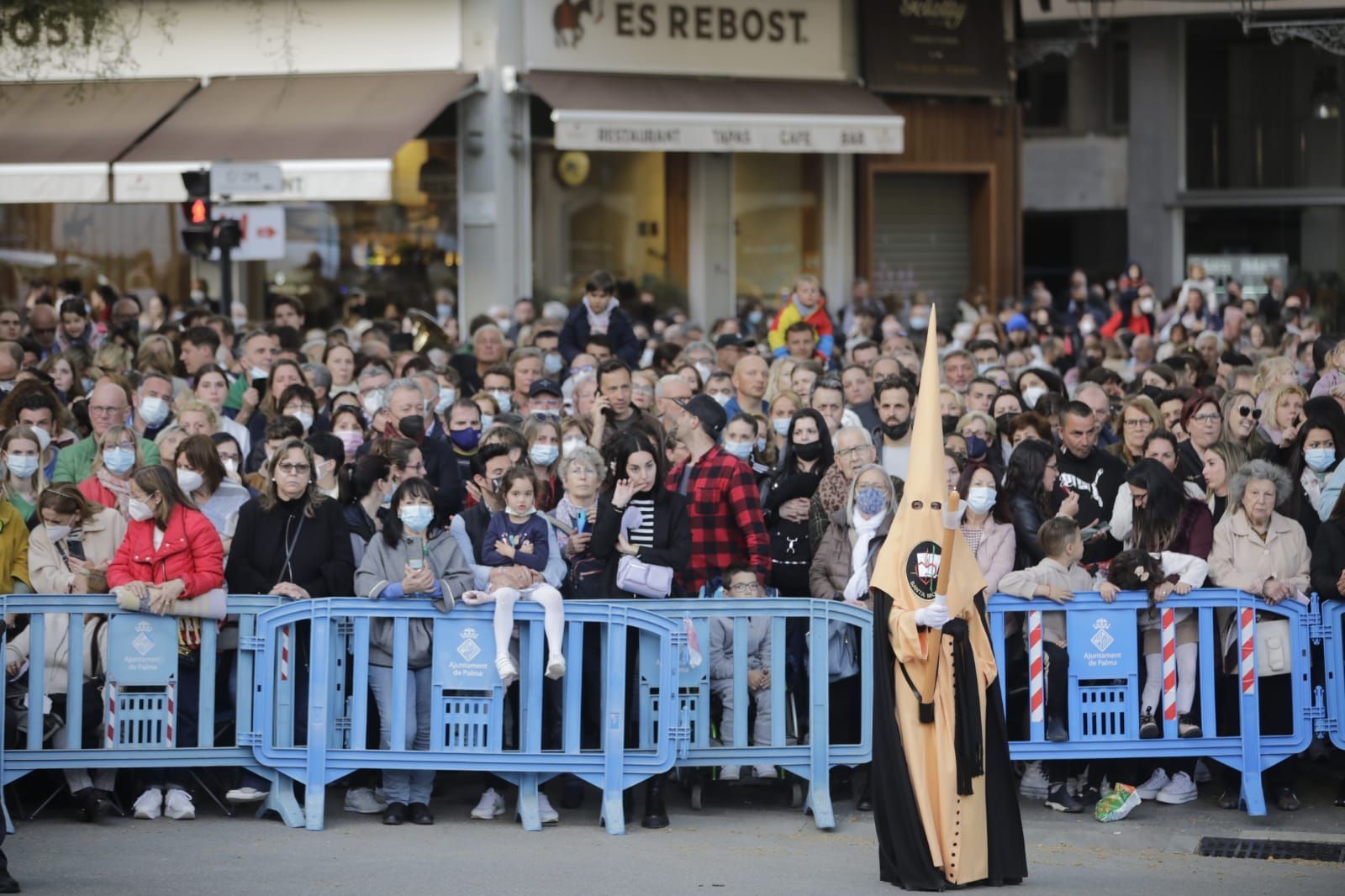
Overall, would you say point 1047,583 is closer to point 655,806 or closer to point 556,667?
point 655,806

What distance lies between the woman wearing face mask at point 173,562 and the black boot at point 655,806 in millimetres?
2168

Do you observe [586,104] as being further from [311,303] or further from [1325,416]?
[1325,416]

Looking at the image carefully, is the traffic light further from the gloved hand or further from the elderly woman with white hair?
the gloved hand

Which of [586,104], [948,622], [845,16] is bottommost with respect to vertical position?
[948,622]

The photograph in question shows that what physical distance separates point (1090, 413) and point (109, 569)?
542 centimetres

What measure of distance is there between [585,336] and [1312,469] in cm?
687

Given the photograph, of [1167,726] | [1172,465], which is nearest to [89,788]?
[1167,726]

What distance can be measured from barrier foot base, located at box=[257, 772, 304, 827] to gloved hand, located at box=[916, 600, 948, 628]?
10.6 ft

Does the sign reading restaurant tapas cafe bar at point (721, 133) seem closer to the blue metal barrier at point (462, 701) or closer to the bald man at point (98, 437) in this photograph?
the bald man at point (98, 437)

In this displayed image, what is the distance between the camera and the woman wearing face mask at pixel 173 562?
9414 millimetres

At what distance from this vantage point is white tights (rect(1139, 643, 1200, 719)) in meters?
9.80

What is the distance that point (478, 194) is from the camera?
75.7ft

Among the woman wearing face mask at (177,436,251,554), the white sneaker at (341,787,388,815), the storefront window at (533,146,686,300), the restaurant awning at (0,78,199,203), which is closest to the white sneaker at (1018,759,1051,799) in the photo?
the white sneaker at (341,787,388,815)

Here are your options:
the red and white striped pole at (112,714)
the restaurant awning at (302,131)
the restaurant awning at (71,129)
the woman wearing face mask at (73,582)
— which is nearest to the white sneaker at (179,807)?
the woman wearing face mask at (73,582)
